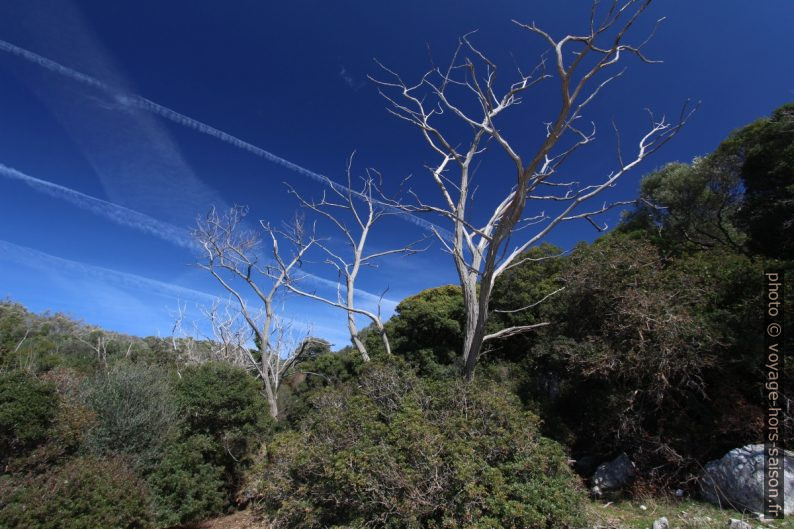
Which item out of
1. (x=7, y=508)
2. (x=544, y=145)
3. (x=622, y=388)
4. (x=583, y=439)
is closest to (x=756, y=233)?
(x=622, y=388)

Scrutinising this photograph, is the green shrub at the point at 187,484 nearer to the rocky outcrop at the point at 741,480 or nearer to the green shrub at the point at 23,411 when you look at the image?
the green shrub at the point at 23,411

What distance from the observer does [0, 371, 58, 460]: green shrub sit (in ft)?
26.2

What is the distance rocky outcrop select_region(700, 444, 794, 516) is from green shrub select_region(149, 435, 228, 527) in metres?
11.1

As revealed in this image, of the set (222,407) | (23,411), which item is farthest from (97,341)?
(23,411)

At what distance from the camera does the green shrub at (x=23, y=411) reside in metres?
7.97

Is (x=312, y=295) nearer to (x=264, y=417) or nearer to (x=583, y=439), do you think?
(x=264, y=417)

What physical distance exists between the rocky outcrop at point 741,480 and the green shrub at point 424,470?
286cm

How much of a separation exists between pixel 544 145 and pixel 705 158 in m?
12.6

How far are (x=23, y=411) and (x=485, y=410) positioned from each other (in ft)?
31.2

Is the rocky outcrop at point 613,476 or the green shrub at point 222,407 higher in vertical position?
the green shrub at point 222,407

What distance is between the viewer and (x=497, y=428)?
4488 millimetres

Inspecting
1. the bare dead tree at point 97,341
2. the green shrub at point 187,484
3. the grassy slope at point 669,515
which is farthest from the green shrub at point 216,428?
the bare dead tree at point 97,341

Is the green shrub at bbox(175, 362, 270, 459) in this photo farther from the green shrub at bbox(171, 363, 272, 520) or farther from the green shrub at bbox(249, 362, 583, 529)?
the green shrub at bbox(249, 362, 583, 529)

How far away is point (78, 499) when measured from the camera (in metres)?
6.53
